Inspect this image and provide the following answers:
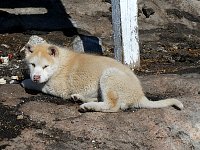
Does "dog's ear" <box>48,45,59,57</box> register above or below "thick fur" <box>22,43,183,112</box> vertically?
above

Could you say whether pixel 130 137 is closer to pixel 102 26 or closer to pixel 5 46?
pixel 5 46

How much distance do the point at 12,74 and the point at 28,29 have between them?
3253 mm

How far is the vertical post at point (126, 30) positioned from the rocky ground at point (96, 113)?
346 millimetres

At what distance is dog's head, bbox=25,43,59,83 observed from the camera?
6.48 meters

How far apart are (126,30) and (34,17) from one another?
3879mm

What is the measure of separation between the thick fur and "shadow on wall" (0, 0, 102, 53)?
4.03 meters

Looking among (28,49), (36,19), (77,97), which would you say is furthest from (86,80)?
(36,19)

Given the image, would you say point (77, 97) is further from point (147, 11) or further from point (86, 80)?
A: point (147, 11)

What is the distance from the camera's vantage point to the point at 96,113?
20.3ft

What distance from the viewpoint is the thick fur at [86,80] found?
621 centimetres

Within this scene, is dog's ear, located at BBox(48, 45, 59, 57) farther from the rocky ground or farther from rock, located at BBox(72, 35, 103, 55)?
rock, located at BBox(72, 35, 103, 55)

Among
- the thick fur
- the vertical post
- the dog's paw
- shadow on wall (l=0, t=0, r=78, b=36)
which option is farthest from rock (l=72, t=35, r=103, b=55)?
the dog's paw

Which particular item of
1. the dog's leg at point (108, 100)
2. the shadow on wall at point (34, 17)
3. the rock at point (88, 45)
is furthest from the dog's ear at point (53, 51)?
the shadow on wall at point (34, 17)

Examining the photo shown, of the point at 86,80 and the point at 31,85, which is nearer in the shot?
the point at 86,80
